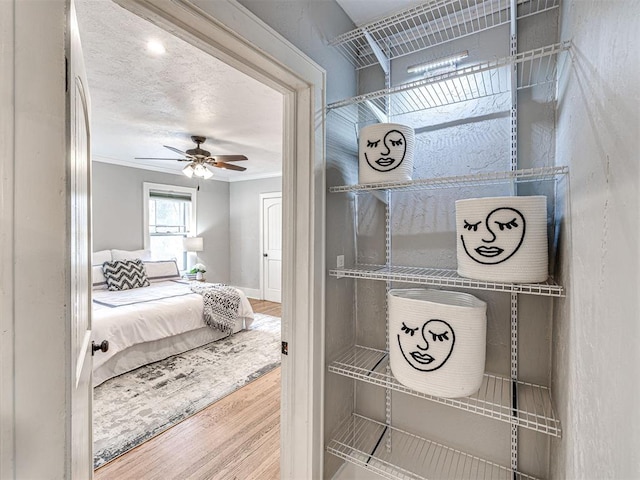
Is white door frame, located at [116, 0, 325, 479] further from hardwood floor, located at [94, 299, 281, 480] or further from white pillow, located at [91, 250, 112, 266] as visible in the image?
white pillow, located at [91, 250, 112, 266]

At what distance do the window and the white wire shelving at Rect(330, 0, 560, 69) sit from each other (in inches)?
172

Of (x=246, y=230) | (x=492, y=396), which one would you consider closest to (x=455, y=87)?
(x=492, y=396)

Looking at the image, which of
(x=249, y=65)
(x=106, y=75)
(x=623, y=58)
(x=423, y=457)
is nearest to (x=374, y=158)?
(x=249, y=65)

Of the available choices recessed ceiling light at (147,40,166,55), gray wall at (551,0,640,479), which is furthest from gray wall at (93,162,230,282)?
gray wall at (551,0,640,479)

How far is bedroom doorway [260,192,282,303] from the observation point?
5648 millimetres

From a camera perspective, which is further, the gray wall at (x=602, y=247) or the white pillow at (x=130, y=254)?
the white pillow at (x=130, y=254)

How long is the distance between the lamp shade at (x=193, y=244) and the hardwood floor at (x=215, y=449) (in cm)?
329

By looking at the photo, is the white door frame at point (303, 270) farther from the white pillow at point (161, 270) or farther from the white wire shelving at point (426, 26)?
the white pillow at point (161, 270)

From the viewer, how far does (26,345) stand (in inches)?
20.0

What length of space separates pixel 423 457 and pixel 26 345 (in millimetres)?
1668

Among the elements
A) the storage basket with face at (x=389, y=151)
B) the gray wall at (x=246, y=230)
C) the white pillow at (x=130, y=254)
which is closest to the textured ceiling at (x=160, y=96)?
the storage basket with face at (x=389, y=151)

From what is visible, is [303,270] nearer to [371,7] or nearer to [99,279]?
[371,7]

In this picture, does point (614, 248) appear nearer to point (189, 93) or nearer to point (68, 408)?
point (68, 408)

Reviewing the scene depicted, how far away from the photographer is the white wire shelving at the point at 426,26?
1252mm
